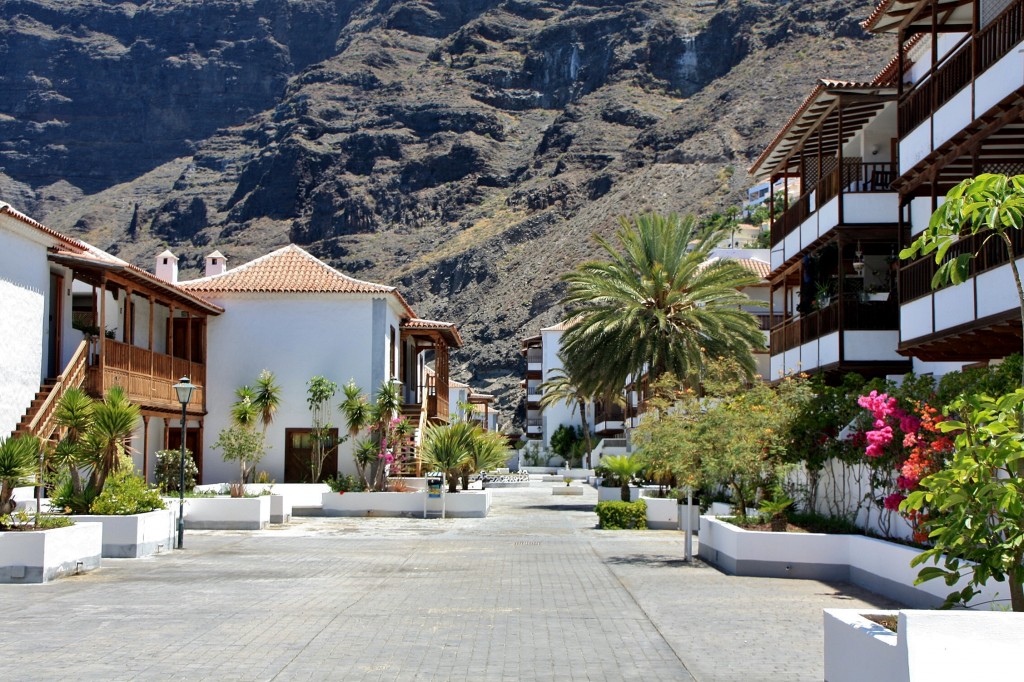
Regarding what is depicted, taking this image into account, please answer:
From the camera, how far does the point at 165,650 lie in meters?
10.8

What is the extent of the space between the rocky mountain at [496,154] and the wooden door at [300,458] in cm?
7477

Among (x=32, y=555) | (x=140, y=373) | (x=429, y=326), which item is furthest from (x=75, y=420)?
(x=429, y=326)

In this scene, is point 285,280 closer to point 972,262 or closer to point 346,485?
point 346,485

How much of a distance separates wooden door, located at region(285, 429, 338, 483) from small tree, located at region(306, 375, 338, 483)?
0.18 metres

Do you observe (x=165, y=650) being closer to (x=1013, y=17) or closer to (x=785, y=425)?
(x=785, y=425)

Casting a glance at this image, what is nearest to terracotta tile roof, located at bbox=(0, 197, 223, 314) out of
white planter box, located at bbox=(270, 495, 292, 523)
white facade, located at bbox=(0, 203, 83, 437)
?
white facade, located at bbox=(0, 203, 83, 437)

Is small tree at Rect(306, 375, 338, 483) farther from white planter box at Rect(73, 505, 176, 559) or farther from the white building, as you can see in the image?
white planter box at Rect(73, 505, 176, 559)

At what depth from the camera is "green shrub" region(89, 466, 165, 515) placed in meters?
20.0

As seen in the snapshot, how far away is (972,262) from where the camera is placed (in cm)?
1711

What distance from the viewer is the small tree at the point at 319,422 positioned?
3653 centimetres

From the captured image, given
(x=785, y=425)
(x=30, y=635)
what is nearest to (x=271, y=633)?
(x=30, y=635)

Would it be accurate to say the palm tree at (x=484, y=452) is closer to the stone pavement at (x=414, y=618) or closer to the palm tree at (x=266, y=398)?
the palm tree at (x=266, y=398)

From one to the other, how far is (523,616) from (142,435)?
2356 cm

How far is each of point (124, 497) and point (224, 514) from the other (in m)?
8.30
